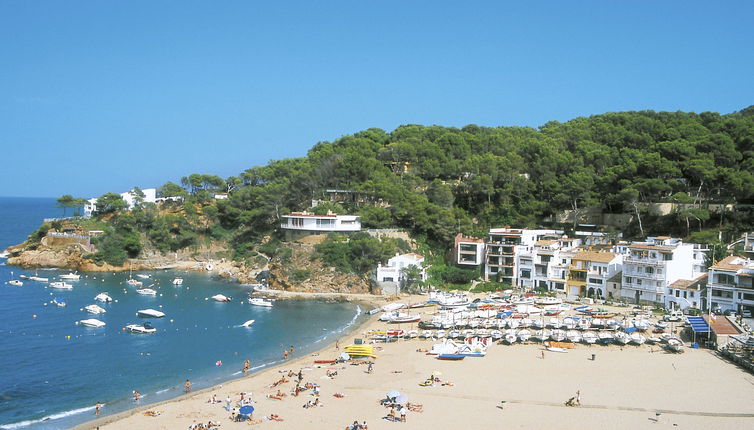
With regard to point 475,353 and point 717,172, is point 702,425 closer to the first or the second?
point 475,353

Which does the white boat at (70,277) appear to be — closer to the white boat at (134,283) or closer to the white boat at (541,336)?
the white boat at (134,283)

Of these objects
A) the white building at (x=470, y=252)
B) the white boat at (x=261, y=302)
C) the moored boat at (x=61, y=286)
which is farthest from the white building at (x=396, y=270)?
the moored boat at (x=61, y=286)

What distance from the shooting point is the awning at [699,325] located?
30.4 m

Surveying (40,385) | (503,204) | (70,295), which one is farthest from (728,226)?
(70,295)

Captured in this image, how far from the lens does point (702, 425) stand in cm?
2067

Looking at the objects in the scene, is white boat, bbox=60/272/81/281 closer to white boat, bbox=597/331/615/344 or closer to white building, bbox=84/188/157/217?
white building, bbox=84/188/157/217

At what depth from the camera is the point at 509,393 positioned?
946 inches

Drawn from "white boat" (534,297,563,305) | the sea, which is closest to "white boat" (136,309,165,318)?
the sea

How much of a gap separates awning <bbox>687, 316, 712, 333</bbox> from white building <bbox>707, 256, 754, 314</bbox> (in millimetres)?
4131

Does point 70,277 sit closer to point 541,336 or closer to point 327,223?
point 327,223

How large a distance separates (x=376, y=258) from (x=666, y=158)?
2449 centimetres

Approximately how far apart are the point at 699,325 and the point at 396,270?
20984mm

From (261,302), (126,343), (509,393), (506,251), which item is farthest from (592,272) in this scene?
(126,343)

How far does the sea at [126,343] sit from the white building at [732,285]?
20.9 meters
